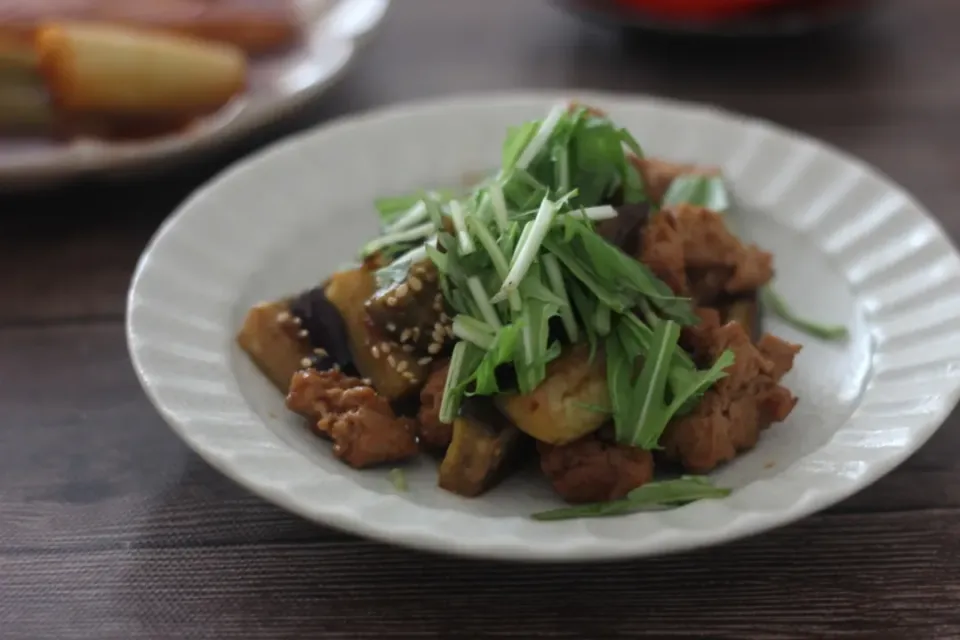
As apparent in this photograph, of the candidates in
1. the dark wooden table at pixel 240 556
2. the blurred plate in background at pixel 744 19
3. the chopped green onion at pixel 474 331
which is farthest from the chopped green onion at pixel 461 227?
the blurred plate in background at pixel 744 19

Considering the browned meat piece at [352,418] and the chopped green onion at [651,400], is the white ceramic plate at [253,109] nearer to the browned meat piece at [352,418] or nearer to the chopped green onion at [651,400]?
the browned meat piece at [352,418]

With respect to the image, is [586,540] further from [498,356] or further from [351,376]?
[351,376]

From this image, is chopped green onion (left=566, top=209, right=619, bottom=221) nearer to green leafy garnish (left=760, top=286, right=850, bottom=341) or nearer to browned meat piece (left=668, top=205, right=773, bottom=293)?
browned meat piece (left=668, top=205, right=773, bottom=293)

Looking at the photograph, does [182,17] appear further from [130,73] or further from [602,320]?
[602,320]

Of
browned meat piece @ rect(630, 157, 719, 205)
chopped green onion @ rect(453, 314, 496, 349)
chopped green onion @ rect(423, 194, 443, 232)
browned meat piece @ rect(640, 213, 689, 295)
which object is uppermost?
browned meat piece @ rect(630, 157, 719, 205)

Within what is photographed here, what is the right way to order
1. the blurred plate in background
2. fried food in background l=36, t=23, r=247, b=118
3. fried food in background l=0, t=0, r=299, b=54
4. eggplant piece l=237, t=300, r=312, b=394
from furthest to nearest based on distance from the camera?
the blurred plate in background < fried food in background l=0, t=0, r=299, b=54 < fried food in background l=36, t=23, r=247, b=118 < eggplant piece l=237, t=300, r=312, b=394

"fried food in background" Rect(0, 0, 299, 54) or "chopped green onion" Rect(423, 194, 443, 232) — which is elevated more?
"chopped green onion" Rect(423, 194, 443, 232)

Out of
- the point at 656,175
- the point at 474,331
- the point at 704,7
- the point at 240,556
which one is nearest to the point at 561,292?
the point at 474,331

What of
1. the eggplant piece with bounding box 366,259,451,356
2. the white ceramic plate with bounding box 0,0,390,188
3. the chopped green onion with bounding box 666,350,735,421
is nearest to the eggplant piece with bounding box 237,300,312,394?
the eggplant piece with bounding box 366,259,451,356
